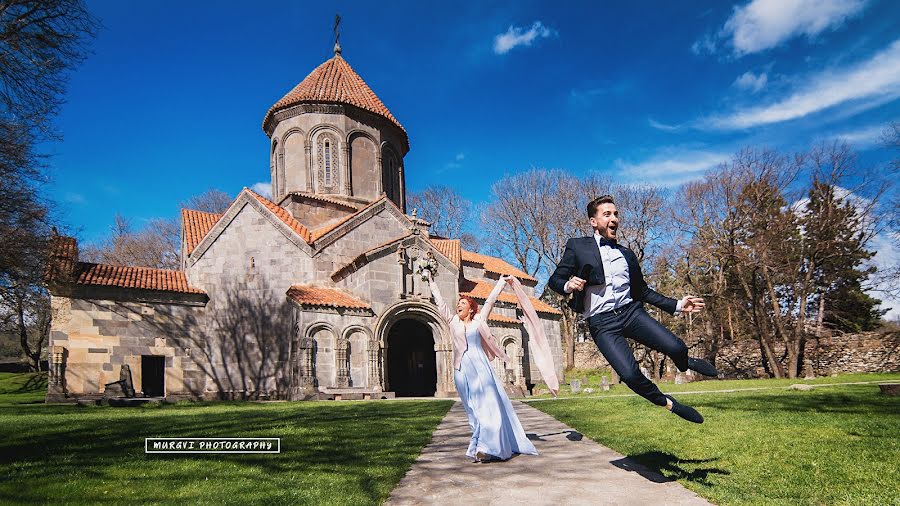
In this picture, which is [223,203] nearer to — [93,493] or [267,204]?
[267,204]

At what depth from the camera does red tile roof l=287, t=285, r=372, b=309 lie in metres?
18.0

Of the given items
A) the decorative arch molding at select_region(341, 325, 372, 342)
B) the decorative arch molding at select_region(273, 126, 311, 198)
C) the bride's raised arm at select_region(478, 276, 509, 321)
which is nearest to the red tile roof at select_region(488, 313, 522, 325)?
the decorative arch molding at select_region(341, 325, 372, 342)

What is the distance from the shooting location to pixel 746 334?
2975cm

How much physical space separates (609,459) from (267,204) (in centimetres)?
1857

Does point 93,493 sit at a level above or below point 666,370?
above

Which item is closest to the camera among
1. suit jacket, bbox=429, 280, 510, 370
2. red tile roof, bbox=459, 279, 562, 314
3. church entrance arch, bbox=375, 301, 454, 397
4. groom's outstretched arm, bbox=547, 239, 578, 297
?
groom's outstretched arm, bbox=547, 239, 578, 297

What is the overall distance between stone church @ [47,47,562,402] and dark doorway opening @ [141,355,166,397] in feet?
0.14

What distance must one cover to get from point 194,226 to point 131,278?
3956mm

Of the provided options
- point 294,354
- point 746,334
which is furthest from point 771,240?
point 294,354

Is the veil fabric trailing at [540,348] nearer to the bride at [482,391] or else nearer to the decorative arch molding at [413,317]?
the bride at [482,391]

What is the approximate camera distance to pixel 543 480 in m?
4.54

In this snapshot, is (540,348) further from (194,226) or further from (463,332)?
(194,226)

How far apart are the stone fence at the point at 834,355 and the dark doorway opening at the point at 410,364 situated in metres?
15.9

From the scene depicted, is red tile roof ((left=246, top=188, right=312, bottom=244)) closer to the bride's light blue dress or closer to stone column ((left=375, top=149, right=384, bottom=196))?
stone column ((left=375, top=149, right=384, bottom=196))
